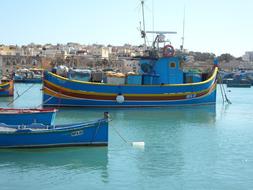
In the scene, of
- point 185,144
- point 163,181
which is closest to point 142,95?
point 185,144

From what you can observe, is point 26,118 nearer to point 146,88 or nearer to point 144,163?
point 144,163

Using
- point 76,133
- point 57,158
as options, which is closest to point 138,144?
point 76,133

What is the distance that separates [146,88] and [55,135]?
16.9 meters

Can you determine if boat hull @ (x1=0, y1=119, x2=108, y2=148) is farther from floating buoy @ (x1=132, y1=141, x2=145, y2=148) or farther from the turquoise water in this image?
floating buoy @ (x1=132, y1=141, x2=145, y2=148)

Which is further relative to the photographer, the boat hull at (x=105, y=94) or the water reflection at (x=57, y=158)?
the boat hull at (x=105, y=94)

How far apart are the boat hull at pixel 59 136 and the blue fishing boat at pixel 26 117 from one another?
241 centimetres

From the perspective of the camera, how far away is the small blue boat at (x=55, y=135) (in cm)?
1661

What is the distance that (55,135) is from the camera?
16859 millimetres

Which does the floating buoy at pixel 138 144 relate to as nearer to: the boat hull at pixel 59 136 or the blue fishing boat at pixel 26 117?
the boat hull at pixel 59 136

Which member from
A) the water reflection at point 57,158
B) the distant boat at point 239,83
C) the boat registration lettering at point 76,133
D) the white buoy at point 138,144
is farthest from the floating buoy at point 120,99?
the distant boat at point 239,83

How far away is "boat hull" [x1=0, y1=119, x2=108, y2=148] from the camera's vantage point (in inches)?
654

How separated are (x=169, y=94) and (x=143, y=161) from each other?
1834 centimetres

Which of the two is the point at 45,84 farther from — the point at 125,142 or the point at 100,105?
the point at 125,142

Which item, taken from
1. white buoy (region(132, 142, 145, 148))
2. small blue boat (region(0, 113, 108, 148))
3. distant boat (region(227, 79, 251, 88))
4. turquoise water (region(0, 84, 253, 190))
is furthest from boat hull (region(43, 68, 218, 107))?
distant boat (region(227, 79, 251, 88))
